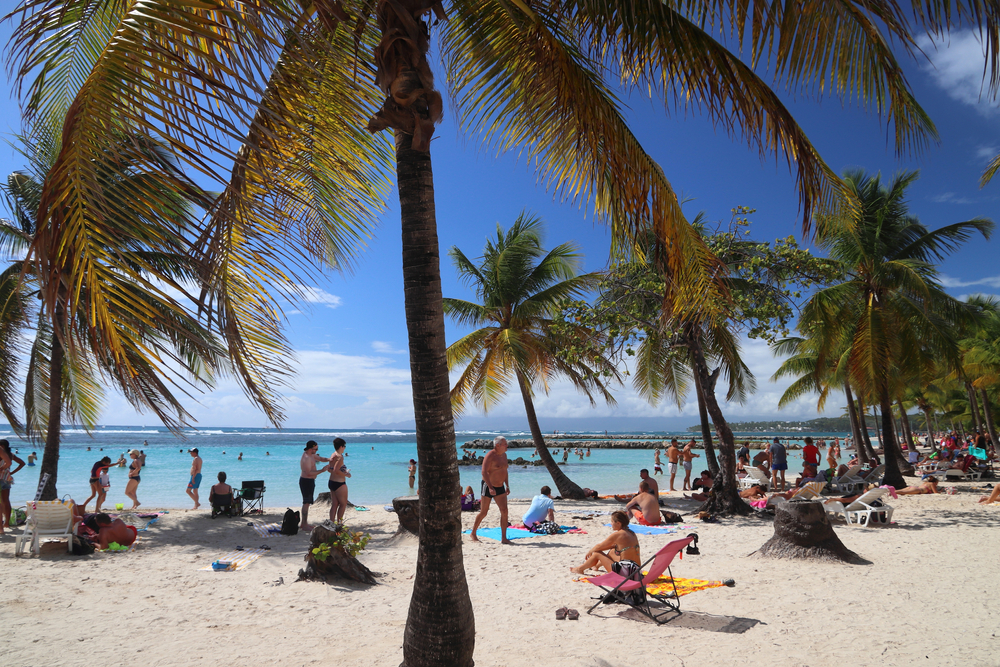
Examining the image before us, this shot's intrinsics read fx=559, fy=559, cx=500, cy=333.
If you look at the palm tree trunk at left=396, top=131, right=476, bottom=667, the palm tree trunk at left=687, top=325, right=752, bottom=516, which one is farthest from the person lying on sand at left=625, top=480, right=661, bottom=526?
the palm tree trunk at left=396, top=131, right=476, bottom=667

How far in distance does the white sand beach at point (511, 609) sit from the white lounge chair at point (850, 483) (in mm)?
5754

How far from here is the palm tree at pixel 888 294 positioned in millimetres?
13094

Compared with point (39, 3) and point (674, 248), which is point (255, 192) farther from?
point (674, 248)

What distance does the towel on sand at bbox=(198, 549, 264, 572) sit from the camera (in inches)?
284

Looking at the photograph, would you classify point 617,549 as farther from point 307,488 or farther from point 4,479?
point 4,479

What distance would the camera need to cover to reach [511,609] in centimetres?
547

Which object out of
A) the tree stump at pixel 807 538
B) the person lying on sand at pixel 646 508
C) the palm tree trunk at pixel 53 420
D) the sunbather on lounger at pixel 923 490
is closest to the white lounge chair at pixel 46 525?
the palm tree trunk at pixel 53 420

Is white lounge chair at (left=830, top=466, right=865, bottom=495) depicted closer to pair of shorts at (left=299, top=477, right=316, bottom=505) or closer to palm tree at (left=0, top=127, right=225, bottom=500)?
pair of shorts at (left=299, top=477, right=316, bottom=505)

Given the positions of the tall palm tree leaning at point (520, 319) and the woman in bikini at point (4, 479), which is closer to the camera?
the woman in bikini at point (4, 479)

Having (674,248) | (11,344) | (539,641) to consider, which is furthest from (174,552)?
(674,248)

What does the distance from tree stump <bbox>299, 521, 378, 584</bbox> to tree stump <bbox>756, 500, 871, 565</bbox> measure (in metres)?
5.20

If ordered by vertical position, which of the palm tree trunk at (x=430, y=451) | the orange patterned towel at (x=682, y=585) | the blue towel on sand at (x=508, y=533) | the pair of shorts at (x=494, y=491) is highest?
the palm tree trunk at (x=430, y=451)

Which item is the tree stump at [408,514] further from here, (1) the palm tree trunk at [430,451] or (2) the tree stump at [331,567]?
(1) the palm tree trunk at [430,451]

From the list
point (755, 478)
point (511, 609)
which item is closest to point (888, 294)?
point (755, 478)
